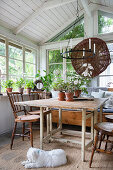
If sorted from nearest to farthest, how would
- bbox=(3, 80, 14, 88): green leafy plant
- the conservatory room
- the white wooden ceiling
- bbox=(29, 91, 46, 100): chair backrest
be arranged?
the conservatory room, the white wooden ceiling, bbox=(3, 80, 14, 88): green leafy plant, bbox=(29, 91, 46, 100): chair backrest

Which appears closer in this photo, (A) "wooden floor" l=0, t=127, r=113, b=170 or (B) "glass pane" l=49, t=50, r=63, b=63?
(A) "wooden floor" l=0, t=127, r=113, b=170

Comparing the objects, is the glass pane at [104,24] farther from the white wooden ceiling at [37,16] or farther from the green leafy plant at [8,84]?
the green leafy plant at [8,84]

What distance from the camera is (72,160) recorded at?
192cm

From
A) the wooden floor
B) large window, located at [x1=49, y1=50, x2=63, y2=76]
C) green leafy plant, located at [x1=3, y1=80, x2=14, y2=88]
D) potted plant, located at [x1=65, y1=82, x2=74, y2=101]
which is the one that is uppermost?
large window, located at [x1=49, y1=50, x2=63, y2=76]

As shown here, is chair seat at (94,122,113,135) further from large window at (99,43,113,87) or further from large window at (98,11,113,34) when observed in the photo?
large window at (98,11,113,34)

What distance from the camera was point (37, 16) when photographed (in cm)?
370

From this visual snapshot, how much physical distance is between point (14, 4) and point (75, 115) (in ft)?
8.81

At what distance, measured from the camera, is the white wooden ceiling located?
311cm

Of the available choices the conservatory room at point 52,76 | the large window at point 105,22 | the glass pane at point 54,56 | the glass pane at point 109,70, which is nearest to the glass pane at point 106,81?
the conservatory room at point 52,76

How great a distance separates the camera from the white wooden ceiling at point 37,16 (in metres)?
3.11

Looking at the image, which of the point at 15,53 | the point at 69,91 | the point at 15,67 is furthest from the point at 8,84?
the point at 69,91

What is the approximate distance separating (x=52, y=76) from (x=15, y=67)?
1083 mm


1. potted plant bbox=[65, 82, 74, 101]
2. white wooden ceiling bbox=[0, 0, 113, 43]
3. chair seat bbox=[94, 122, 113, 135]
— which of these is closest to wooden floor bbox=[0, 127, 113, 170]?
chair seat bbox=[94, 122, 113, 135]

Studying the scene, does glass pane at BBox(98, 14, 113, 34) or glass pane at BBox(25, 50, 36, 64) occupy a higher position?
glass pane at BBox(98, 14, 113, 34)
